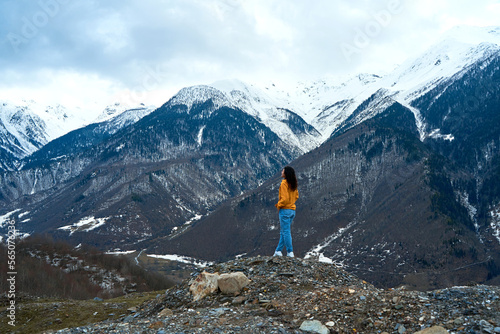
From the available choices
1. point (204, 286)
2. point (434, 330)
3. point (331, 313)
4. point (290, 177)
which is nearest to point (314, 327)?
point (331, 313)

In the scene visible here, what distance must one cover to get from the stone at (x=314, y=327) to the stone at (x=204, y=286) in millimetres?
5798

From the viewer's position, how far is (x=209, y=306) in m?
14.8

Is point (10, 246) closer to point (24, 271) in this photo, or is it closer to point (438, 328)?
point (438, 328)

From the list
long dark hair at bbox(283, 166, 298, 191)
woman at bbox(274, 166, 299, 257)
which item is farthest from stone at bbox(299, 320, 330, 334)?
long dark hair at bbox(283, 166, 298, 191)

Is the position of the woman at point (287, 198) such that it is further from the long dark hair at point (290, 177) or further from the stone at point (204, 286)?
the stone at point (204, 286)

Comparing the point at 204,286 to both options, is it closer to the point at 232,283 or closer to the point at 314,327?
the point at 232,283

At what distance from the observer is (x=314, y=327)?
35.8 ft

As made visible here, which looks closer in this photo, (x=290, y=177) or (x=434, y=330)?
(x=434, y=330)

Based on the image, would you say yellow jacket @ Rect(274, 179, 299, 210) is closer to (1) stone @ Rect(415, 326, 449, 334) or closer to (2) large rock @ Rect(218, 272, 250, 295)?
(2) large rock @ Rect(218, 272, 250, 295)

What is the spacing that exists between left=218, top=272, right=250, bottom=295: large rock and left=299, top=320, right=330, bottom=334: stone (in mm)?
4778

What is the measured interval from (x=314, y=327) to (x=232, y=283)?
5435 mm

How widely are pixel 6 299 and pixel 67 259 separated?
94.9 metres

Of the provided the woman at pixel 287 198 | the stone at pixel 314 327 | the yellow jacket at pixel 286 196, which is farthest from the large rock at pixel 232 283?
the stone at pixel 314 327

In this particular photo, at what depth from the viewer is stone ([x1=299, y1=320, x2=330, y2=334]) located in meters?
10.7
